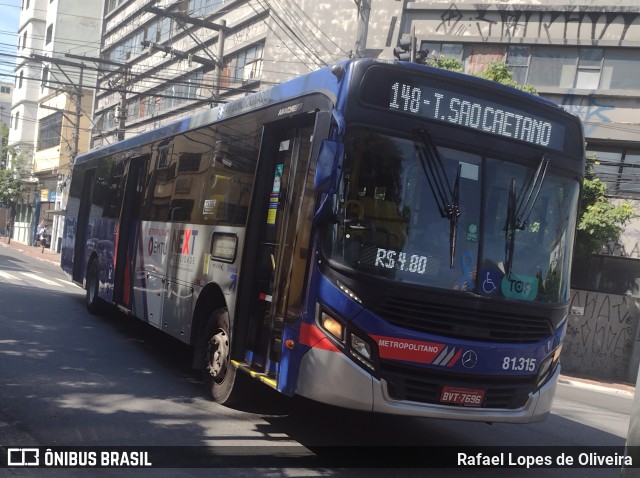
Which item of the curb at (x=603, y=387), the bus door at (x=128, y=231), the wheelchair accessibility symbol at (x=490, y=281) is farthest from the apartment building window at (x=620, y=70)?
the wheelchair accessibility symbol at (x=490, y=281)

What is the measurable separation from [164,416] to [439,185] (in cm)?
349

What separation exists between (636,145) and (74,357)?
17570 mm

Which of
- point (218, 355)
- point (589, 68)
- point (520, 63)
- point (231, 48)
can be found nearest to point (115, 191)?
point (218, 355)

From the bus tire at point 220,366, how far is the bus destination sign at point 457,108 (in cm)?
285

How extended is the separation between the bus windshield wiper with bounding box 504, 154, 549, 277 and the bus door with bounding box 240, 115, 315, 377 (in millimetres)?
1729

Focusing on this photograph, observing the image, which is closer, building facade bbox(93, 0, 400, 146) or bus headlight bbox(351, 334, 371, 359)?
bus headlight bbox(351, 334, 371, 359)

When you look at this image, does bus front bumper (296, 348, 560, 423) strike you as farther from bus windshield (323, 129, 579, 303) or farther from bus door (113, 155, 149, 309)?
bus door (113, 155, 149, 309)

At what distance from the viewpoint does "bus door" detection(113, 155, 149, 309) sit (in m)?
10.8

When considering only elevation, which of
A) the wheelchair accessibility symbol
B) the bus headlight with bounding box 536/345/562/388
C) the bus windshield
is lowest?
the bus headlight with bounding box 536/345/562/388

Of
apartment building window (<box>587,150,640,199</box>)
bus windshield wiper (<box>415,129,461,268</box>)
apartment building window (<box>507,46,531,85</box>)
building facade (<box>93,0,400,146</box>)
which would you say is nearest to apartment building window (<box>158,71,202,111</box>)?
building facade (<box>93,0,400,146</box>)

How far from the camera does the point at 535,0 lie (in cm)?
2242

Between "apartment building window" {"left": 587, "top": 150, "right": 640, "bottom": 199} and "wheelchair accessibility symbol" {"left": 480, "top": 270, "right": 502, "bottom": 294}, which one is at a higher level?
"apartment building window" {"left": 587, "top": 150, "right": 640, "bottom": 199}

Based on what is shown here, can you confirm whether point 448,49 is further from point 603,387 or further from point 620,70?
point 603,387

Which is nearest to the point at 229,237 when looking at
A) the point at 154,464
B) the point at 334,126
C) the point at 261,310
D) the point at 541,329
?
the point at 261,310
